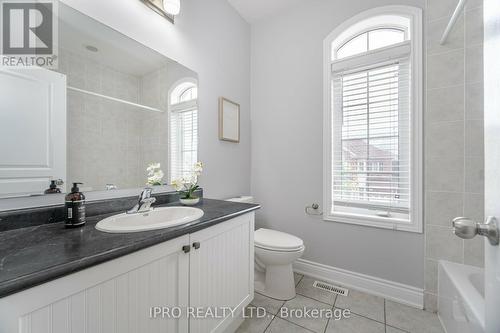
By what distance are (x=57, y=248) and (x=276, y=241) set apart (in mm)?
1389

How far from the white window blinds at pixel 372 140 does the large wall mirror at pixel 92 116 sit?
1436 millimetres

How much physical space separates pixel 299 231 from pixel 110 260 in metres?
1.79

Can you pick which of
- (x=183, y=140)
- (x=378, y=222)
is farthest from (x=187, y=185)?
(x=378, y=222)

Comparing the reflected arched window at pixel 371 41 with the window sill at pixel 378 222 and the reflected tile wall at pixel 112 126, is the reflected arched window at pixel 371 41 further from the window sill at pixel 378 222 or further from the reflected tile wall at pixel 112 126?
the reflected tile wall at pixel 112 126

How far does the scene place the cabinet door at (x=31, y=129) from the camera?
87 cm

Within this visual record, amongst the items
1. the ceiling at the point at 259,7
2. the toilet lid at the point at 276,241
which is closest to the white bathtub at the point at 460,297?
the toilet lid at the point at 276,241

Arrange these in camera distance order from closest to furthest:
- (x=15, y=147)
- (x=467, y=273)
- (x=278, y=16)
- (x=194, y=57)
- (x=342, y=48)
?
(x=15, y=147), (x=467, y=273), (x=194, y=57), (x=342, y=48), (x=278, y=16)

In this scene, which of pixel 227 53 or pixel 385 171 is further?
pixel 227 53

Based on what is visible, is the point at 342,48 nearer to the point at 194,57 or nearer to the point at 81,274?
the point at 194,57

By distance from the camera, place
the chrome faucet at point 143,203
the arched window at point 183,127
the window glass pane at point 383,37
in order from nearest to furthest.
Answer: the chrome faucet at point 143,203 → the arched window at point 183,127 → the window glass pane at point 383,37

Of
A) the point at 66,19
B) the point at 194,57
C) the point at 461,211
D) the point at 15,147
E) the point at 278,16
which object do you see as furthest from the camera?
the point at 278,16

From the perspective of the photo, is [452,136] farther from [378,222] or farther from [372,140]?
[378,222]

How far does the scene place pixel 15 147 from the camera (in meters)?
0.89

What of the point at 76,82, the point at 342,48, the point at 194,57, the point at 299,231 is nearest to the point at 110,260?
the point at 76,82
